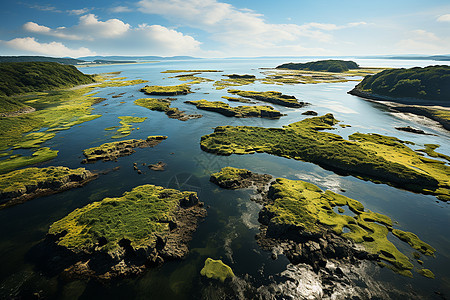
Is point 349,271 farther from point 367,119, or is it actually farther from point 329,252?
point 367,119

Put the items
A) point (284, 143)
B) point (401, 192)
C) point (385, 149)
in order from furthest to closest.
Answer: point (284, 143), point (385, 149), point (401, 192)

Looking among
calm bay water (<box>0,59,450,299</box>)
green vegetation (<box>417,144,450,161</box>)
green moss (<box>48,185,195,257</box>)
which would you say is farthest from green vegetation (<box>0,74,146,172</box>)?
green vegetation (<box>417,144,450,161</box>)

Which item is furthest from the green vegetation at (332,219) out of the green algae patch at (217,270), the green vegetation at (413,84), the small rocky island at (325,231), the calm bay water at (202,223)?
the green vegetation at (413,84)

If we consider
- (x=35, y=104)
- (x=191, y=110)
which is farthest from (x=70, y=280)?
(x=35, y=104)

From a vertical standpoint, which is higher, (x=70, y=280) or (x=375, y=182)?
(x=375, y=182)

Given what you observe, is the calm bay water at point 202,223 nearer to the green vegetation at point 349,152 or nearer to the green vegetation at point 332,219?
the green vegetation at point 332,219

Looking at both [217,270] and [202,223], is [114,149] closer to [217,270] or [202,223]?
[202,223]
